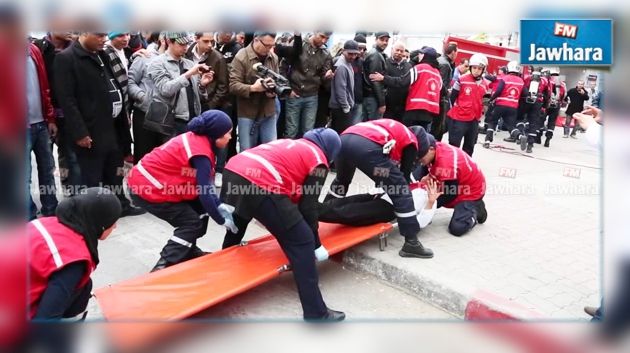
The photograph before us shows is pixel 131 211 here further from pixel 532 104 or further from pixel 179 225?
pixel 532 104

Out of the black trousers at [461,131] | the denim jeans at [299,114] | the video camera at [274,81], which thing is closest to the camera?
the video camera at [274,81]

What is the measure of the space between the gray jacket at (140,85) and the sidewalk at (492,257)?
1.05 metres

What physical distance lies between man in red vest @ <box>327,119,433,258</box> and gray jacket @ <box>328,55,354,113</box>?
187 centimetres

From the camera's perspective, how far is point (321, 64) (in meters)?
5.55

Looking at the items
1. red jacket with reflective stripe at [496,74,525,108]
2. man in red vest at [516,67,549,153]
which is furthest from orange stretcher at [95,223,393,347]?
man in red vest at [516,67,549,153]

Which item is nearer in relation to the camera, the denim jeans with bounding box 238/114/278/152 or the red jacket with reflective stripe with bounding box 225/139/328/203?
the red jacket with reflective stripe with bounding box 225/139/328/203

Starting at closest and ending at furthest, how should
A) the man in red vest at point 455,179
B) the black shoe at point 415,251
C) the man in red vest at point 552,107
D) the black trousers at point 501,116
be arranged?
the black shoe at point 415,251 → the man in red vest at point 455,179 → the black trousers at point 501,116 → the man in red vest at point 552,107

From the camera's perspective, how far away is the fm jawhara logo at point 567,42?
212 centimetres

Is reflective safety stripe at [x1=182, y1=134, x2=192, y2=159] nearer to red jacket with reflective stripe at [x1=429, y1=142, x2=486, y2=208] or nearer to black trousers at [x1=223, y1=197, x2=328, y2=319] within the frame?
A: black trousers at [x1=223, y1=197, x2=328, y2=319]

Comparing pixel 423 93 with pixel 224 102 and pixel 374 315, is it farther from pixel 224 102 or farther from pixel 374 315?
pixel 374 315

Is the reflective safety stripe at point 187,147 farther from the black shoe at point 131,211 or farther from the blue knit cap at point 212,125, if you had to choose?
the black shoe at point 131,211

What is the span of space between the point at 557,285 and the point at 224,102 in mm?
3409

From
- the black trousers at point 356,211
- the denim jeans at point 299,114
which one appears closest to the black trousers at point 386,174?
the black trousers at point 356,211

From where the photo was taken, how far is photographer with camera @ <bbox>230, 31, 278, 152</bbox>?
183 inches
